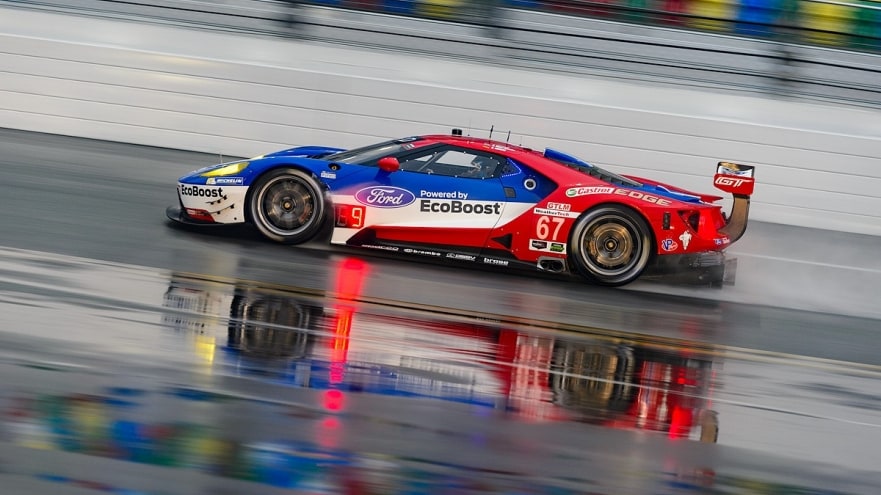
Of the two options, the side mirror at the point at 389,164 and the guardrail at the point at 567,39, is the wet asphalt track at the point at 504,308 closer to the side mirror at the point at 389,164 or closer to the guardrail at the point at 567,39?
the side mirror at the point at 389,164

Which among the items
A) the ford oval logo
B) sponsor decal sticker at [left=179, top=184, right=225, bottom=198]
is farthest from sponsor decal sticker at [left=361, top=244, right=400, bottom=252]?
sponsor decal sticker at [left=179, top=184, right=225, bottom=198]

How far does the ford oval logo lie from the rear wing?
8.75ft

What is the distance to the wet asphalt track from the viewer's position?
5.17m

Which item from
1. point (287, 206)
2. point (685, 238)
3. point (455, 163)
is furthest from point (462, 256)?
point (685, 238)

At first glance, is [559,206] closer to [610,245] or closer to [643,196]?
[610,245]

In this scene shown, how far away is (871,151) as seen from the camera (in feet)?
42.2

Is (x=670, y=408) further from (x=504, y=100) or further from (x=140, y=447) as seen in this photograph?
(x=504, y=100)

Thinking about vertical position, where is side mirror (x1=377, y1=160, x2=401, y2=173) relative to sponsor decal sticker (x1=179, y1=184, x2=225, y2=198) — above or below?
above

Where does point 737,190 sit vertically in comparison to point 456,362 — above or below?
above

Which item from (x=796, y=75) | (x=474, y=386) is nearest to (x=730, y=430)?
(x=474, y=386)

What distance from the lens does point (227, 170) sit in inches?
350

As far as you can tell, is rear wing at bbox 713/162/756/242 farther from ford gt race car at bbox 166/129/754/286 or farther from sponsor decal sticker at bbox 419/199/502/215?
sponsor decal sticker at bbox 419/199/502/215

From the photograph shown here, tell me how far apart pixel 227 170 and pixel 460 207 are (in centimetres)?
200

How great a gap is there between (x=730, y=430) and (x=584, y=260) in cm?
341
